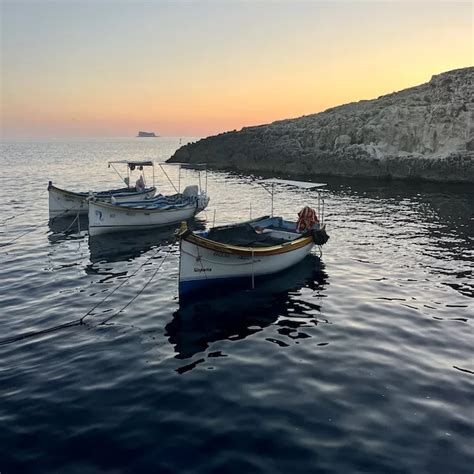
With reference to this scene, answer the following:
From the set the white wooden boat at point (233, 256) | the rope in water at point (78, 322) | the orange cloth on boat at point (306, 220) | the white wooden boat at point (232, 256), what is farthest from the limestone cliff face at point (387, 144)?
the rope in water at point (78, 322)

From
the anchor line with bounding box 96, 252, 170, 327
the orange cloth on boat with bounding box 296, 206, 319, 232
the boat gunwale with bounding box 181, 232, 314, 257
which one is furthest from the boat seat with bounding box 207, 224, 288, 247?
the anchor line with bounding box 96, 252, 170, 327

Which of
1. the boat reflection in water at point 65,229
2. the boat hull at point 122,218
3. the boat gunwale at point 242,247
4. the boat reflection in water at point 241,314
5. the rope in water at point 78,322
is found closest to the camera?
the rope in water at point 78,322

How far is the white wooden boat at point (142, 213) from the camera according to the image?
2859cm

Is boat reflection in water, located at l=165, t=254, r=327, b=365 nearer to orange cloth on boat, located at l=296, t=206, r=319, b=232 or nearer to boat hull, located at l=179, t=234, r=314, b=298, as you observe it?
boat hull, located at l=179, t=234, r=314, b=298

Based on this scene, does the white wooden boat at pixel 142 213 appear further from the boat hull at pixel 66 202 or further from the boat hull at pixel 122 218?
the boat hull at pixel 66 202

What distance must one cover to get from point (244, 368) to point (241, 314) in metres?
4.01

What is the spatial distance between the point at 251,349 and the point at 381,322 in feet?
16.0

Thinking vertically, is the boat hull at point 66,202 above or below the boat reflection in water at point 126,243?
above

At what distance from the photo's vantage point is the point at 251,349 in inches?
542

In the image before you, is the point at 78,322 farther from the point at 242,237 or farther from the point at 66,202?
the point at 66,202

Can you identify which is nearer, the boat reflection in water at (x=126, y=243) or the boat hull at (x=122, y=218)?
the boat reflection in water at (x=126, y=243)

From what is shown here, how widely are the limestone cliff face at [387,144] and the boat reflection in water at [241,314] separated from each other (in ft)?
129

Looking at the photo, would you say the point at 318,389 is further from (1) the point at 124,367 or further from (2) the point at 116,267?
(2) the point at 116,267

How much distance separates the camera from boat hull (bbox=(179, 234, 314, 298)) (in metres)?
17.3
